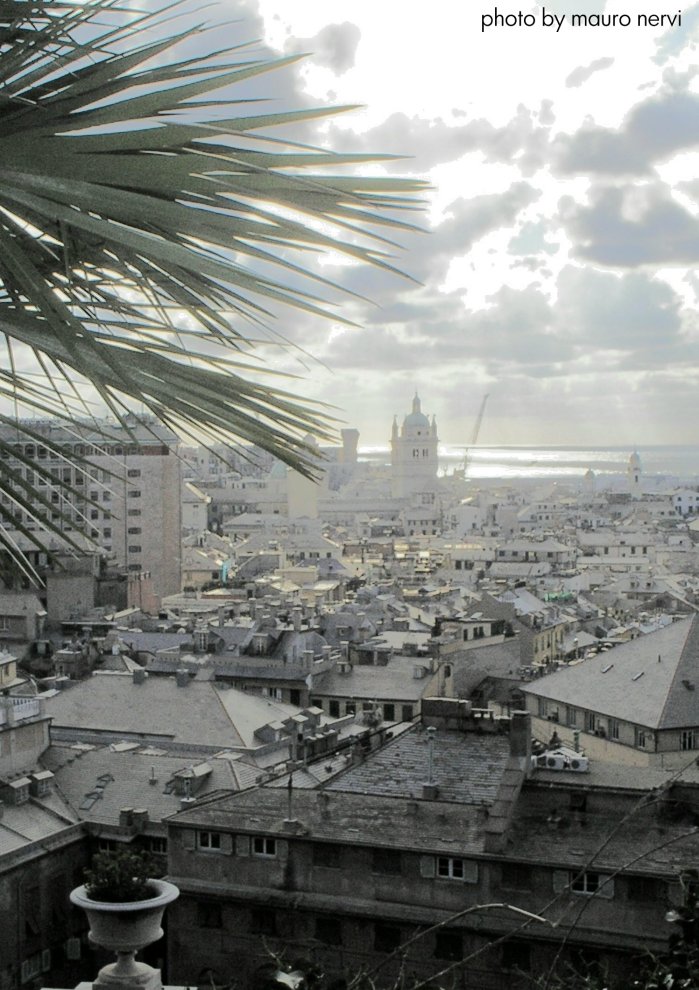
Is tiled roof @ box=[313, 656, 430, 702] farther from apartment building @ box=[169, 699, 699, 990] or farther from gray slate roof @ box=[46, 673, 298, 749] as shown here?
apartment building @ box=[169, 699, 699, 990]

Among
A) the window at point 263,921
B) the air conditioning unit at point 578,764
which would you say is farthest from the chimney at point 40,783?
the air conditioning unit at point 578,764

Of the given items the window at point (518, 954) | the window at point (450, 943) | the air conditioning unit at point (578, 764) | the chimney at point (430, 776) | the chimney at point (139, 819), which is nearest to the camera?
the window at point (518, 954)

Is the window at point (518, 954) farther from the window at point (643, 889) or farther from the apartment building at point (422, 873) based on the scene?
the window at point (643, 889)

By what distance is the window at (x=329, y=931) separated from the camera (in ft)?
56.9

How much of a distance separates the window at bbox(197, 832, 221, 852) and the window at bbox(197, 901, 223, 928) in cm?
82

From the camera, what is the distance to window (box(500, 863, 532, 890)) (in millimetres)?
16719

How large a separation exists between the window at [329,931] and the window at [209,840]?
6.76ft

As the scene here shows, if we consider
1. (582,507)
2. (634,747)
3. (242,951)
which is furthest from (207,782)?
(582,507)

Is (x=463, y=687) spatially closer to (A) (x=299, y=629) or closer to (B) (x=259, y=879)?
(A) (x=299, y=629)

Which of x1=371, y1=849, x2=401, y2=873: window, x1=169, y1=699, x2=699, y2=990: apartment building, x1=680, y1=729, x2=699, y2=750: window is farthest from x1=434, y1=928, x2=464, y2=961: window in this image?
x1=680, y1=729, x2=699, y2=750: window

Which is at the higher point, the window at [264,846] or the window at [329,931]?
the window at [264,846]

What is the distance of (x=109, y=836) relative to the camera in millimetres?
21141

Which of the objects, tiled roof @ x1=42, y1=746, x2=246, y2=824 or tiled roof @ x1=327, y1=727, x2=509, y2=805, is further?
tiled roof @ x1=42, y1=746, x2=246, y2=824

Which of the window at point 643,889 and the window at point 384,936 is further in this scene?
the window at point 384,936
